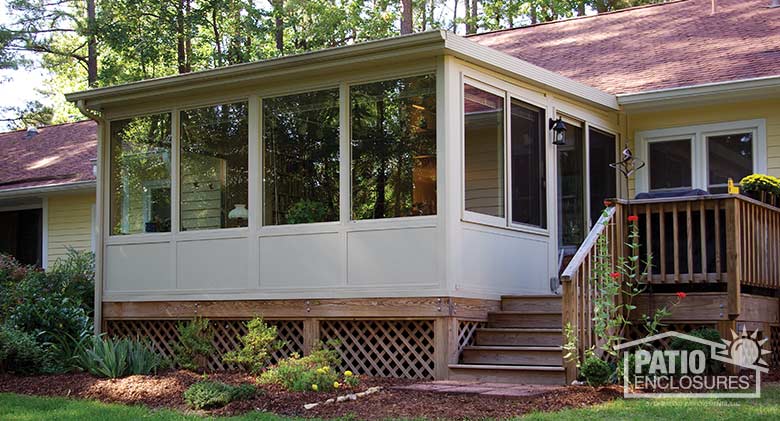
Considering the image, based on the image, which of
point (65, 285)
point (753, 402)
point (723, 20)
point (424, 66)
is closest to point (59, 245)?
point (65, 285)

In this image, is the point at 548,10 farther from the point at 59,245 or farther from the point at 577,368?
the point at 577,368

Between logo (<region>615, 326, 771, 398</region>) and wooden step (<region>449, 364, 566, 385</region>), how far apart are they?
1.91 ft

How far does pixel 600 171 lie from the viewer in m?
11.1

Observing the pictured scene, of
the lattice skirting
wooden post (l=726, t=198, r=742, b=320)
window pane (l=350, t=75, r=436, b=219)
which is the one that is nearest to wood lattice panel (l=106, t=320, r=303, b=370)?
the lattice skirting

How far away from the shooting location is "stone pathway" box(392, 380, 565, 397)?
7.15 metres

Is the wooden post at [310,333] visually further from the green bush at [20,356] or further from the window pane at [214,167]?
the green bush at [20,356]

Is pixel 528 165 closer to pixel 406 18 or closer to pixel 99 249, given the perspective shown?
pixel 99 249

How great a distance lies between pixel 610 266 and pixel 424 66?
250 centimetres

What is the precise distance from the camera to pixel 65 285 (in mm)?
11961

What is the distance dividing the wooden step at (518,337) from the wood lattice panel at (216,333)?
1.94 m

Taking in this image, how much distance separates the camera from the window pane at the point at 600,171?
35.7ft

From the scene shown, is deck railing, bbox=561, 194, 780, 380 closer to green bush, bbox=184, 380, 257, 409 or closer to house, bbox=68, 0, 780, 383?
house, bbox=68, 0, 780, 383

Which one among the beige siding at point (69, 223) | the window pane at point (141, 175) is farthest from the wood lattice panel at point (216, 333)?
the beige siding at point (69, 223)

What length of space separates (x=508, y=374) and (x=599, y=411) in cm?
169
